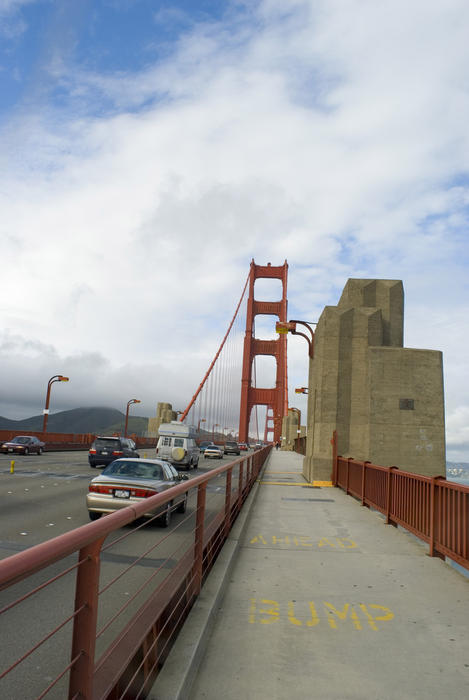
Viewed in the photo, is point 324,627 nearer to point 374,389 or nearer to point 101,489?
point 101,489

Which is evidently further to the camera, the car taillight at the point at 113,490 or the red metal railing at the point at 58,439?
the red metal railing at the point at 58,439

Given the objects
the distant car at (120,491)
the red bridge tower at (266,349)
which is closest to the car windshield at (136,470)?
the distant car at (120,491)

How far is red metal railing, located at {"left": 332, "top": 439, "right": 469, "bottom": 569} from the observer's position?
648 cm

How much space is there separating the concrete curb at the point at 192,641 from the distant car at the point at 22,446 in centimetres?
3204

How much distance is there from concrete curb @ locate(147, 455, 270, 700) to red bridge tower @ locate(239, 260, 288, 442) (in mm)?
77392

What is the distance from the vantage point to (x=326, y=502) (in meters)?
13.8

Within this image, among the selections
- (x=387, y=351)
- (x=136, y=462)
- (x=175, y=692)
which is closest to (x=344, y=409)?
(x=387, y=351)

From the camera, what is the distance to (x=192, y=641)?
13.0ft

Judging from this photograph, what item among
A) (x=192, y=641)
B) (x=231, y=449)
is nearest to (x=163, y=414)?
(x=231, y=449)

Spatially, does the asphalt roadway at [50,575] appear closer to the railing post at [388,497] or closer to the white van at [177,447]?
the railing post at [388,497]

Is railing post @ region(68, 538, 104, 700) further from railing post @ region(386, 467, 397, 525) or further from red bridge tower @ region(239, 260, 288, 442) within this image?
red bridge tower @ region(239, 260, 288, 442)

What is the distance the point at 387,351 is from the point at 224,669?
1599 cm

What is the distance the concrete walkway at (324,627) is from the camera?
358 cm

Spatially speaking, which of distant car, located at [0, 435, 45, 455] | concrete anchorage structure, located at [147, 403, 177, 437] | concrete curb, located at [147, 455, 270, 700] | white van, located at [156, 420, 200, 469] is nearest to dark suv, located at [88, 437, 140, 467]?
white van, located at [156, 420, 200, 469]
